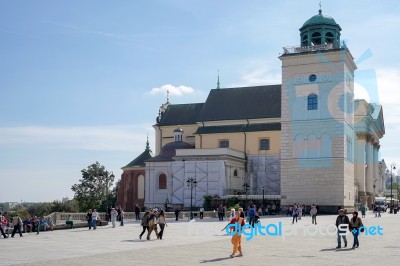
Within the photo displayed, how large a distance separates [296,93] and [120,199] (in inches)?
1368

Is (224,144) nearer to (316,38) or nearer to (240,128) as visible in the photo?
(240,128)

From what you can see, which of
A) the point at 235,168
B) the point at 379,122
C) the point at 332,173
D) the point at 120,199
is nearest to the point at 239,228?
the point at 332,173

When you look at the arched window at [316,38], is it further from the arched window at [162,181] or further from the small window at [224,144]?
the arched window at [162,181]

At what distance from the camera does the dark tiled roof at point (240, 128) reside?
254 ft

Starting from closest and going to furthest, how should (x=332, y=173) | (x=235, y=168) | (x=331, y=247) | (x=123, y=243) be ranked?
1. (x=331, y=247)
2. (x=123, y=243)
3. (x=332, y=173)
4. (x=235, y=168)

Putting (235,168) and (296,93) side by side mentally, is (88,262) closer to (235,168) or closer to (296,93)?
(296,93)

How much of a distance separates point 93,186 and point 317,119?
189 ft

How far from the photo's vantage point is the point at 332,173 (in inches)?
2424

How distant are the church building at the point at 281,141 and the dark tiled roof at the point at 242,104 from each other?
15cm

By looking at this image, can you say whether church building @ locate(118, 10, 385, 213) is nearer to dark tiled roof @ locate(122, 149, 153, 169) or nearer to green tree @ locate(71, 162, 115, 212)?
dark tiled roof @ locate(122, 149, 153, 169)

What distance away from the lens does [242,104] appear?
82.4 meters

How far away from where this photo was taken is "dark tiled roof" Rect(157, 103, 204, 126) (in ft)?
289

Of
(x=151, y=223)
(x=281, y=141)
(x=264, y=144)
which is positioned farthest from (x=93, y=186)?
(x=151, y=223)

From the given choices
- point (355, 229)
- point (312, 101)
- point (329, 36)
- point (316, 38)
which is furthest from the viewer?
point (316, 38)
